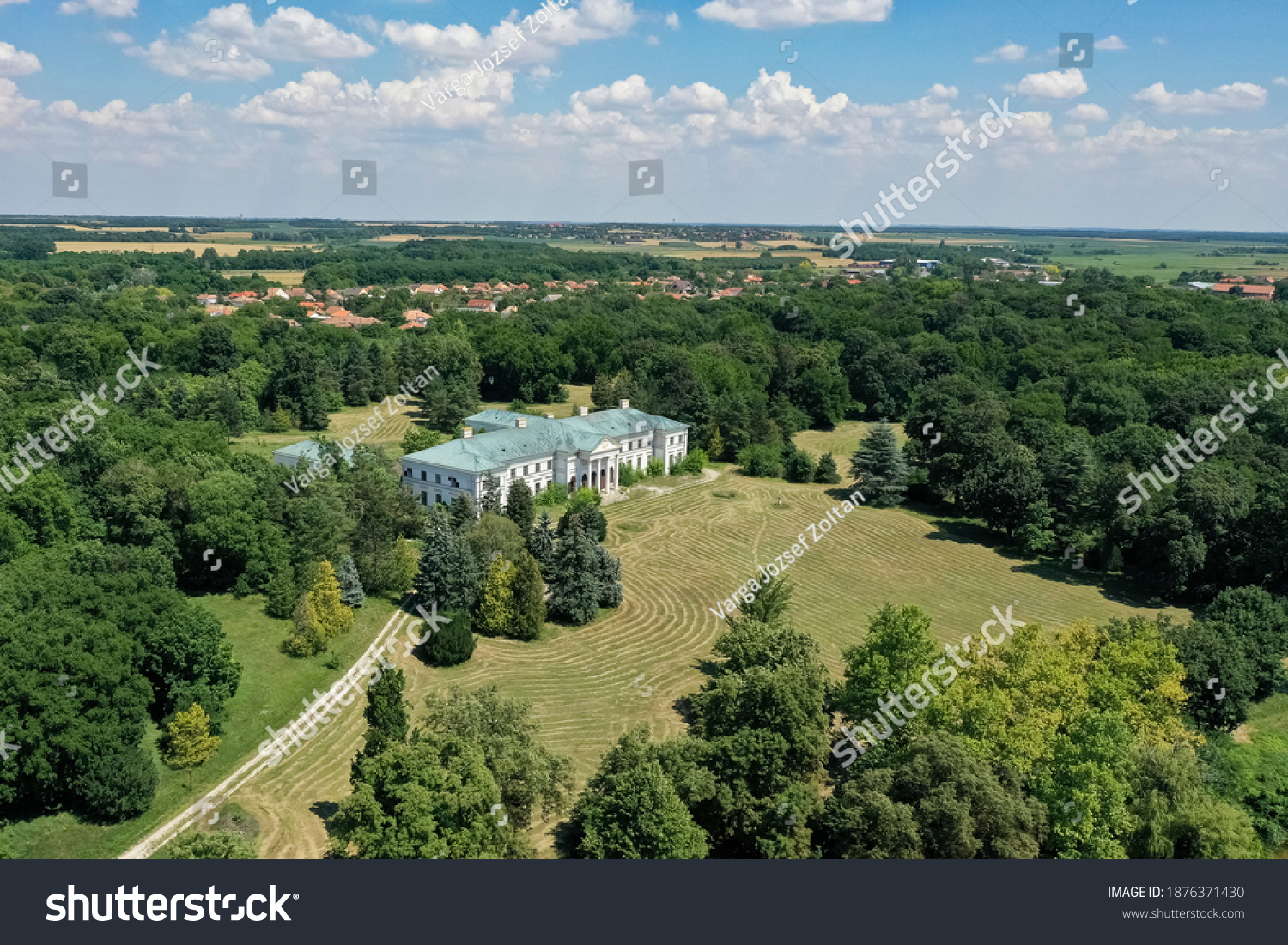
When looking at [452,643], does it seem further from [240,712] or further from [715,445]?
[715,445]

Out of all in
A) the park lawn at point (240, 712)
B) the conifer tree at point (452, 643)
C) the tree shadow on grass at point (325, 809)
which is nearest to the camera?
the park lawn at point (240, 712)

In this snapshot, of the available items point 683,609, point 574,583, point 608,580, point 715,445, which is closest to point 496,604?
point 574,583

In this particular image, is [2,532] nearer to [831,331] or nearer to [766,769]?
[766,769]

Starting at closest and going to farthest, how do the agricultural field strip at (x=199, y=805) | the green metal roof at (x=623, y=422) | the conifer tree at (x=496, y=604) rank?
1. the agricultural field strip at (x=199, y=805)
2. the conifer tree at (x=496, y=604)
3. the green metal roof at (x=623, y=422)

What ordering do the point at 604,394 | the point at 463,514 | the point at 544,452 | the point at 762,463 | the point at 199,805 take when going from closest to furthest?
the point at 199,805 → the point at 463,514 → the point at 544,452 → the point at 762,463 → the point at 604,394

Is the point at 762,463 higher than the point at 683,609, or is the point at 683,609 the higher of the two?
the point at 762,463

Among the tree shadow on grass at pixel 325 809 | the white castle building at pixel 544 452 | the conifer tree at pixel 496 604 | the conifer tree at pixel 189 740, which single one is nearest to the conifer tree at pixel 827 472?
the white castle building at pixel 544 452

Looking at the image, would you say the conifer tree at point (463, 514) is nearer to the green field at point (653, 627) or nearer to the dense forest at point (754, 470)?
the dense forest at point (754, 470)

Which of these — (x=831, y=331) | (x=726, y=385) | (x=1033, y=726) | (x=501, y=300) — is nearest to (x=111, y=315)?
(x=501, y=300)
